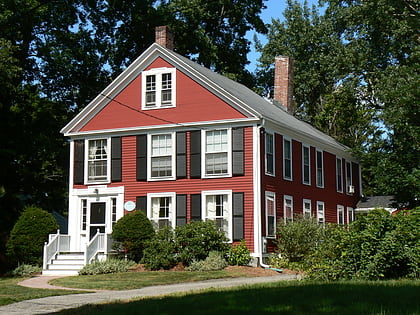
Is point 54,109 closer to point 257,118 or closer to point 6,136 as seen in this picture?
point 6,136

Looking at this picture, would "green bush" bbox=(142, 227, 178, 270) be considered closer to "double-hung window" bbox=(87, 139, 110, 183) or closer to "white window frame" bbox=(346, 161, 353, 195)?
"double-hung window" bbox=(87, 139, 110, 183)

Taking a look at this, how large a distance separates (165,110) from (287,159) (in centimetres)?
537

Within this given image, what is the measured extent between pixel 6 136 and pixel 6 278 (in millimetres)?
Answer: 8075

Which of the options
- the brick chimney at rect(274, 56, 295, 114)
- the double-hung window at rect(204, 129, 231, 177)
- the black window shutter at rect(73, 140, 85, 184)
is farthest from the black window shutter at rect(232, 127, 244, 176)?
the brick chimney at rect(274, 56, 295, 114)

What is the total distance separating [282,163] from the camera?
26.8 metres

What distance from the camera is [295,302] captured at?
402 inches

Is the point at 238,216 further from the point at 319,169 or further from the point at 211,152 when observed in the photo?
the point at 319,169

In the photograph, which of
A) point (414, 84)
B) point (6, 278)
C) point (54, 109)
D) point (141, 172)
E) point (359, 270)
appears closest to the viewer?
point (359, 270)

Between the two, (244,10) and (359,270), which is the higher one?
(244,10)

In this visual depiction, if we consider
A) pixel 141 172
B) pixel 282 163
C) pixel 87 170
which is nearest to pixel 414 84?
pixel 282 163

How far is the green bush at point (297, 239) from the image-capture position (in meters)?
24.7

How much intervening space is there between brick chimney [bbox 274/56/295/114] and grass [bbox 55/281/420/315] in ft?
72.0

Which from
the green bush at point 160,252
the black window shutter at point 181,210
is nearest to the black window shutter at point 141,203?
the black window shutter at point 181,210

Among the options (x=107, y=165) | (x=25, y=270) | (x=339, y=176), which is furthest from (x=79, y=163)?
(x=339, y=176)
